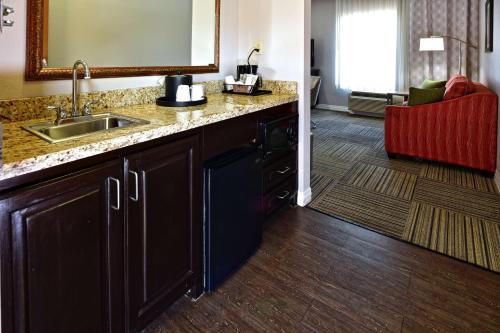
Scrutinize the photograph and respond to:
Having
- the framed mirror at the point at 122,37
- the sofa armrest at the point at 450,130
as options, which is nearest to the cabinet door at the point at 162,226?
the framed mirror at the point at 122,37

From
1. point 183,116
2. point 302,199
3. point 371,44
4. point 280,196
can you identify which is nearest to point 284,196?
point 280,196

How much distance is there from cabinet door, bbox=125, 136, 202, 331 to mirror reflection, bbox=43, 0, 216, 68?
745 mm

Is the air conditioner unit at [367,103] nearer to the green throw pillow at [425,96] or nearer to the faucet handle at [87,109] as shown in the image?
the green throw pillow at [425,96]

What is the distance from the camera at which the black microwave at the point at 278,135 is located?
209 cm

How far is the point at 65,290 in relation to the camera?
105 cm

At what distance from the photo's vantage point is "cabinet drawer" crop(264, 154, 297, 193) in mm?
2254

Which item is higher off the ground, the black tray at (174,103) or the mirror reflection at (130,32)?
the mirror reflection at (130,32)

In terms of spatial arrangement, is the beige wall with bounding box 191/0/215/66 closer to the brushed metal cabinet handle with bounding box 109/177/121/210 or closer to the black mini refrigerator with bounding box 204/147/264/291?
the black mini refrigerator with bounding box 204/147/264/291

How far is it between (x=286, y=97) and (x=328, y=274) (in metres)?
1.18

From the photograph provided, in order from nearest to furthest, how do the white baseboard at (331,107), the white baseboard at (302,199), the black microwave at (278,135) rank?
the black microwave at (278,135), the white baseboard at (302,199), the white baseboard at (331,107)

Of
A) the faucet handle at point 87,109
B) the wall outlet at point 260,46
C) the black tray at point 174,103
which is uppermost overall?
the wall outlet at point 260,46

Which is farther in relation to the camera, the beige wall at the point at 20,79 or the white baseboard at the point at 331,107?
the white baseboard at the point at 331,107

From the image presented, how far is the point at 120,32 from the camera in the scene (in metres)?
1.87

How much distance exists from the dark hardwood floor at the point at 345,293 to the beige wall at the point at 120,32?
1.31 m
